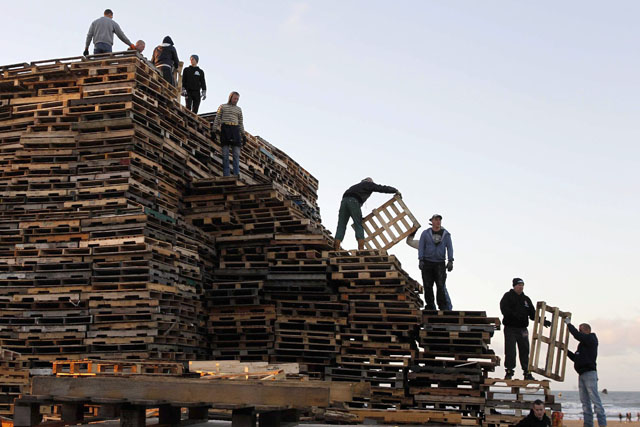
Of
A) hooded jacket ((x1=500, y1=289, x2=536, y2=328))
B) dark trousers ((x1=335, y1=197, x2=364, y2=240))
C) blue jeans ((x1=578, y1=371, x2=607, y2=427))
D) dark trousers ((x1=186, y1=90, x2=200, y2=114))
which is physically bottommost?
blue jeans ((x1=578, y1=371, x2=607, y2=427))

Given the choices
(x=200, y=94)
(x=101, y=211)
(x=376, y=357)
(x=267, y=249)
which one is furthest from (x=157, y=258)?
(x=200, y=94)

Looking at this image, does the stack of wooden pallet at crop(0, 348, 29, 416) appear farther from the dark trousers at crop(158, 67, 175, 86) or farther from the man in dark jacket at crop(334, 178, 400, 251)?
the dark trousers at crop(158, 67, 175, 86)

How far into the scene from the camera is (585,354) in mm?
14195

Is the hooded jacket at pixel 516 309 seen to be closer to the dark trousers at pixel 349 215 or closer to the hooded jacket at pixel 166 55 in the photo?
the dark trousers at pixel 349 215

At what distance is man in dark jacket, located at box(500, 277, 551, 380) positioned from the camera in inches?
619

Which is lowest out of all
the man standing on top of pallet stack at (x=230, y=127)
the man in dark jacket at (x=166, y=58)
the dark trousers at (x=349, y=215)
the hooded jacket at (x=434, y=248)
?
the hooded jacket at (x=434, y=248)

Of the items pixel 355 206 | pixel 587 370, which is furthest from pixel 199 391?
pixel 355 206

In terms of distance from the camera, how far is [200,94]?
877 inches

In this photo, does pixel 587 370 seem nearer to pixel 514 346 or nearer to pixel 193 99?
pixel 514 346

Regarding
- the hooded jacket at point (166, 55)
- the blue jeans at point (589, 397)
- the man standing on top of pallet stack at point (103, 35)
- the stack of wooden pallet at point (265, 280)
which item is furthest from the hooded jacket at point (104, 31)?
the blue jeans at point (589, 397)

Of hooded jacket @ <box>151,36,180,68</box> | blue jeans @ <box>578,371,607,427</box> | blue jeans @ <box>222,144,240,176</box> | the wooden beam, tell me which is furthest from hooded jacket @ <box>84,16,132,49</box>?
blue jeans @ <box>578,371,607,427</box>

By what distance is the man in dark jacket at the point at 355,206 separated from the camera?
19422mm

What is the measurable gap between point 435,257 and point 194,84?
9033mm

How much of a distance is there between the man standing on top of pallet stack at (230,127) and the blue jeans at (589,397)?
10.4 meters
